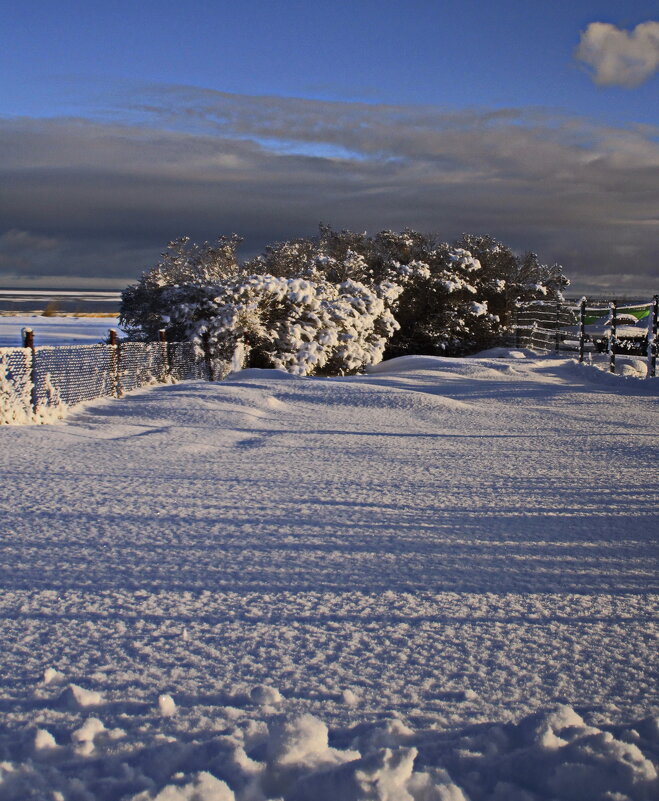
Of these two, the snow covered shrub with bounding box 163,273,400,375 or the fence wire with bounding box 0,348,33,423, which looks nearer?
the fence wire with bounding box 0,348,33,423

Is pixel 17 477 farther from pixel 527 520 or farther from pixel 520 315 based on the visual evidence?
pixel 520 315

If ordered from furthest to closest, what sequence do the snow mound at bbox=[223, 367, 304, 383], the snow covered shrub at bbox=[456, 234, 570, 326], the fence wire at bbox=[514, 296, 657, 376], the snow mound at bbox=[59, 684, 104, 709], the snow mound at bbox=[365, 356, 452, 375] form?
1. the snow covered shrub at bbox=[456, 234, 570, 326]
2. the snow mound at bbox=[365, 356, 452, 375]
3. the fence wire at bbox=[514, 296, 657, 376]
4. the snow mound at bbox=[223, 367, 304, 383]
5. the snow mound at bbox=[59, 684, 104, 709]

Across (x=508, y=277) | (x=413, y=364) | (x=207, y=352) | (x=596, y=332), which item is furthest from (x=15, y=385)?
(x=508, y=277)

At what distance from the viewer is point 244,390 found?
33.8ft

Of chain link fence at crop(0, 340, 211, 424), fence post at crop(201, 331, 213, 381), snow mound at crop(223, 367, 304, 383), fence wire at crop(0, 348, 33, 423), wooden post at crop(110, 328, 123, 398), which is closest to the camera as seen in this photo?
fence wire at crop(0, 348, 33, 423)

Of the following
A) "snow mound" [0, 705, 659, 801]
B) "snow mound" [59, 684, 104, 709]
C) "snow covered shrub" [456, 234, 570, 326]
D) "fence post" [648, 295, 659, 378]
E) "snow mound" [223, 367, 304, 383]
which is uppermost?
"snow covered shrub" [456, 234, 570, 326]

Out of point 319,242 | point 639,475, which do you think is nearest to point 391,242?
point 319,242

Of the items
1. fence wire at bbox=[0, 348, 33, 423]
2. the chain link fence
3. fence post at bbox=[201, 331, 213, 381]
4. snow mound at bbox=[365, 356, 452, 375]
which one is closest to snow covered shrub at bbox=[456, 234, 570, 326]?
snow mound at bbox=[365, 356, 452, 375]

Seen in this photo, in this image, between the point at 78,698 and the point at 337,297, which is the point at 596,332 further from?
the point at 78,698

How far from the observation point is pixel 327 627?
2738 millimetres

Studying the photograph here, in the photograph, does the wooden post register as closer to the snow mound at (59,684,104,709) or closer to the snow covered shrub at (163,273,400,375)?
the snow covered shrub at (163,273,400,375)

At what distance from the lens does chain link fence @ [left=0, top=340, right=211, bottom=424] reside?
25.7ft

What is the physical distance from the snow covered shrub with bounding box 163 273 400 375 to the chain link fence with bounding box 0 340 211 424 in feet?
14.5

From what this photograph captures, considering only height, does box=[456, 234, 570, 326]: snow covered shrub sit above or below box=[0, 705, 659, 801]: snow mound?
above
